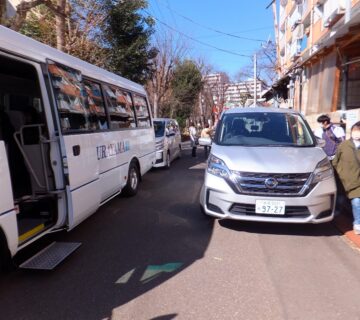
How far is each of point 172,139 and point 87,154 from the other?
8803mm

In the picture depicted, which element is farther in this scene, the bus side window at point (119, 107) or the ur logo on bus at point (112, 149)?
the bus side window at point (119, 107)

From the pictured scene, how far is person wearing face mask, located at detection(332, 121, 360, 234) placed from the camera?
5031 millimetres

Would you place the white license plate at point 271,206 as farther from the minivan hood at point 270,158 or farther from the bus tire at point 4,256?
the bus tire at point 4,256

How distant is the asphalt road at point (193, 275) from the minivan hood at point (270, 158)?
99cm

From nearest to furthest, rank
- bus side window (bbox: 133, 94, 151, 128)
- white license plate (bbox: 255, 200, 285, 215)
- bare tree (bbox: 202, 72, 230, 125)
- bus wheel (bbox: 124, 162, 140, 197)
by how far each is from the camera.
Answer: white license plate (bbox: 255, 200, 285, 215)
bus wheel (bbox: 124, 162, 140, 197)
bus side window (bbox: 133, 94, 151, 128)
bare tree (bbox: 202, 72, 230, 125)

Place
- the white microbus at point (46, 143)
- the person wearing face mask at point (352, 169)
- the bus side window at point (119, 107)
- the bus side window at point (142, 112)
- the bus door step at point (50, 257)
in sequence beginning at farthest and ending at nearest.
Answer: the bus side window at point (142, 112)
the bus side window at point (119, 107)
the person wearing face mask at point (352, 169)
the bus door step at point (50, 257)
the white microbus at point (46, 143)

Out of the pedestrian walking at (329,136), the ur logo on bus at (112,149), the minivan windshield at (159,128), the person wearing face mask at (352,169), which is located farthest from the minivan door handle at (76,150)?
the minivan windshield at (159,128)

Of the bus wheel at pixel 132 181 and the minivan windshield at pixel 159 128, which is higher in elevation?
the minivan windshield at pixel 159 128

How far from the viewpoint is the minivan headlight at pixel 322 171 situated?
4.89 metres

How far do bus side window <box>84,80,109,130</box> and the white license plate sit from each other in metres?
2.71

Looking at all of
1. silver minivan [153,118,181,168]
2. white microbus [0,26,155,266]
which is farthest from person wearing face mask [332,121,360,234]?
silver minivan [153,118,181,168]

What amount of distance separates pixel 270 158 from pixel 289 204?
70 cm

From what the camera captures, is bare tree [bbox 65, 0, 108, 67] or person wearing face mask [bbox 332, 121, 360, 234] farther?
bare tree [bbox 65, 0, 108, 67]

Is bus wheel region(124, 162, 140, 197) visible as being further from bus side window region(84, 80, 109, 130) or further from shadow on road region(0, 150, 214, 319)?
bus side window region(84, 80, 109, 130)
